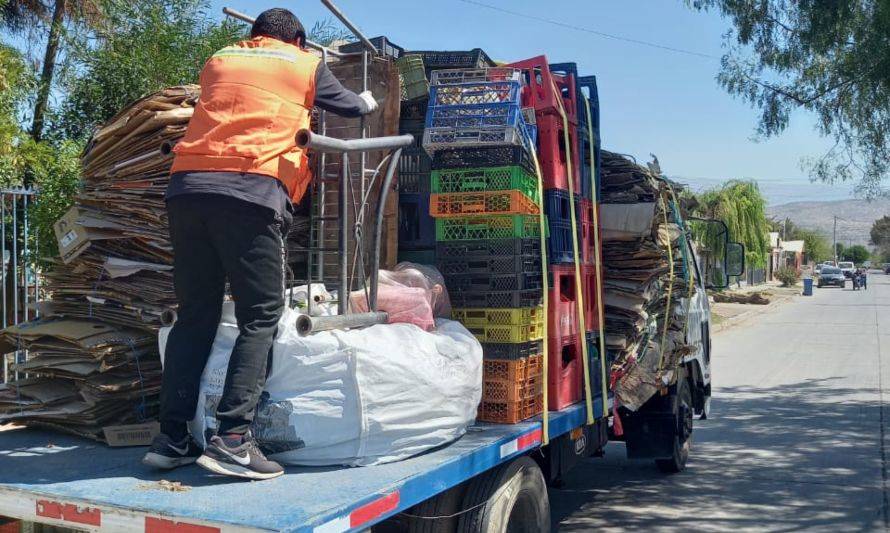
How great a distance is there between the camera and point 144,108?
4266 millimetres

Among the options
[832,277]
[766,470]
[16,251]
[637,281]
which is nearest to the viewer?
[637,281]

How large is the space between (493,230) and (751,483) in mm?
4379

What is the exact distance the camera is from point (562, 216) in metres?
4.71

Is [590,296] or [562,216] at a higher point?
[562,216]

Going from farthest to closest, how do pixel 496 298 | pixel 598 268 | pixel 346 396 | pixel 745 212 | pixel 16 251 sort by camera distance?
pixel 745 212
pixel 16 251
pixel 598 268
pixel 496 298
pixel 346 396

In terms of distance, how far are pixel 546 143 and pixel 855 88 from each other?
25.7 ft

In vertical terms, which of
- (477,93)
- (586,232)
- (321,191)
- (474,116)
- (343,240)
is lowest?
(343,240)

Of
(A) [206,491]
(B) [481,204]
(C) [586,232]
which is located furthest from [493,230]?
(A) [206,491]

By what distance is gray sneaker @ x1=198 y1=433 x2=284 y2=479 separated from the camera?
300 centimetres

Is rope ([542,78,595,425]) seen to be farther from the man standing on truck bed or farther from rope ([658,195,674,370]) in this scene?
the man standing on truck bed

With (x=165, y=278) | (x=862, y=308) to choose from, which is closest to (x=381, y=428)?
(x=165, y=278)

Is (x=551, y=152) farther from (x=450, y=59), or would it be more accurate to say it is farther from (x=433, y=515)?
(x=433, y=515)

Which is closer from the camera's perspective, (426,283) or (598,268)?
(426,283)

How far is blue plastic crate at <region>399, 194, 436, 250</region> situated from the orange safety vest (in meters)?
1.44
